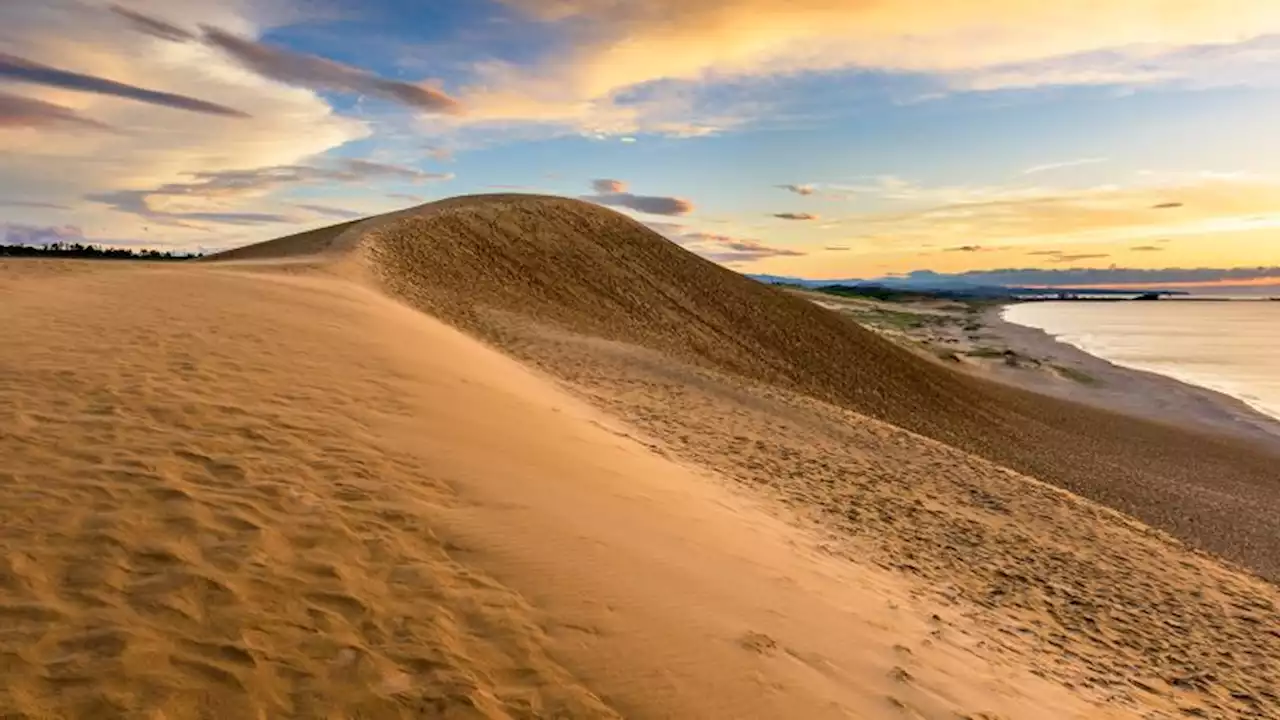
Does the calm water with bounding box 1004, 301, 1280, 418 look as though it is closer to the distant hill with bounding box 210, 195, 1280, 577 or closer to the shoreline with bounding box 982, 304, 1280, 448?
the shoreline with bounding box 982, 304, 1280, 448

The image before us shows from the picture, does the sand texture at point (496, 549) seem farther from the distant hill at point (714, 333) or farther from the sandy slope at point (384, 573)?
the distant hill at point (714, 333)

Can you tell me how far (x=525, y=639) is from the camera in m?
6.18

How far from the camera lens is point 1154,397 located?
4406 centimetres

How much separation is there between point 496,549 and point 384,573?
120cm

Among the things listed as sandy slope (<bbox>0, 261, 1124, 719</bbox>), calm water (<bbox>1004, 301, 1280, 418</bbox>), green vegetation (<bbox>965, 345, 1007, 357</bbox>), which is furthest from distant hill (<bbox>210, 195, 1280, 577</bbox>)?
green vegetation (<bbox>965, 345, 1007, 357</bbox>)

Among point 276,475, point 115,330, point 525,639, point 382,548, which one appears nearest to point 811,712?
point 525,639

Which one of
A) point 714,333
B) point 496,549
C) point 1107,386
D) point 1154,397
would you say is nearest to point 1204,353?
point 1107,386

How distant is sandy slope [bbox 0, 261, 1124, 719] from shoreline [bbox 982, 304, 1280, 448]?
114 ft

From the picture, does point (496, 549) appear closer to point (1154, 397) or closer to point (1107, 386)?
point (1154, 397)

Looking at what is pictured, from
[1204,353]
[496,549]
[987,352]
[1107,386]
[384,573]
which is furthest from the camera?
[1204,353]

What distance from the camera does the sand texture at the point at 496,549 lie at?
5559mm

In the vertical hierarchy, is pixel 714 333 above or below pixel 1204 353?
above

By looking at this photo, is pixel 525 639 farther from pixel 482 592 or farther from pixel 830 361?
pixel 830 361

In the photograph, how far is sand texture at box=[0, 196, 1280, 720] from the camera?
18.2ft
